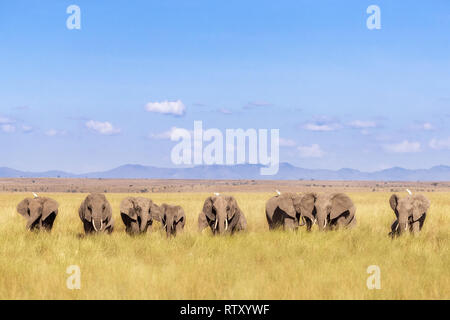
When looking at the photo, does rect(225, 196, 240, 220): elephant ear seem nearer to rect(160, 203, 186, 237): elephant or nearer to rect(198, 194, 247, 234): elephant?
rect(198, 194, 247, 234): elephant

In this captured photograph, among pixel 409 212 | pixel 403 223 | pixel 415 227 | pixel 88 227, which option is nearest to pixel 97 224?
pixel 88 227

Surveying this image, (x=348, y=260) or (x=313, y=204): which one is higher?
Result: (x=313, y=204)

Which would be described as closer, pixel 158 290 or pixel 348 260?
pixel 158 290

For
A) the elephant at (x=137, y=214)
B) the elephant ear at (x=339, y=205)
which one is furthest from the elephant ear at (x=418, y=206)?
the elephant at (x=137, y=214)

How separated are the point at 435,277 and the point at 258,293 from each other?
4087mm

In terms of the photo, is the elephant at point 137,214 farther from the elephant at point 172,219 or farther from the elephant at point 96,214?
the elephant at point 96,214

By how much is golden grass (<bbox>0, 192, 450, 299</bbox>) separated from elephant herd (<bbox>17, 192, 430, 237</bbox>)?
2.34 feet

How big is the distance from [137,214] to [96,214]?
5.41ft

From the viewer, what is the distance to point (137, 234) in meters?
17.8

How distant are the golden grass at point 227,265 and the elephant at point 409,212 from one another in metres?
0.54

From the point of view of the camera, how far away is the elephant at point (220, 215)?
16.9 metres
